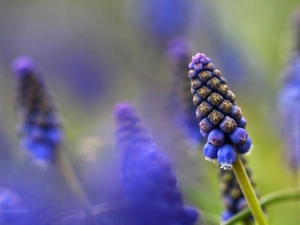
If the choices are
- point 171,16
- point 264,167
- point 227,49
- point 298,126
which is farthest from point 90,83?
point 298,126

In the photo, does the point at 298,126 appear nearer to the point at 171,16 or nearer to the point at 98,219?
the point at 98,219

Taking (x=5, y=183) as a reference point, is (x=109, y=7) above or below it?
above

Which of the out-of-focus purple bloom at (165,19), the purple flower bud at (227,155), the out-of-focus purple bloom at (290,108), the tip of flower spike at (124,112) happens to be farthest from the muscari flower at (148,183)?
the out-of-focus purple bloom at (165,19)

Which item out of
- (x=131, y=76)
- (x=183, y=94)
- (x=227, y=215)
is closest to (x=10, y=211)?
(x=227, y=215)

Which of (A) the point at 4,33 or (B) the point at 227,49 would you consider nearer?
(B) the point at 227,49

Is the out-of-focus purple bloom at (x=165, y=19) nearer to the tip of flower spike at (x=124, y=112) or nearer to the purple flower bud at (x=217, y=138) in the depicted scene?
the tip of flower spike at (x=124, y=112)

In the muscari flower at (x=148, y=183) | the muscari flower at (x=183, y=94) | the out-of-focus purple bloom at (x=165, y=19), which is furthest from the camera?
the out-of-focus purple bloom at (x=165, y=19)

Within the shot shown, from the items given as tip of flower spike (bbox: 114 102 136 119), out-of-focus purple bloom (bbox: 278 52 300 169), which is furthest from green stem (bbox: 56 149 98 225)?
out-of-focus purple bloom (bbox: 278 52 300 169)
